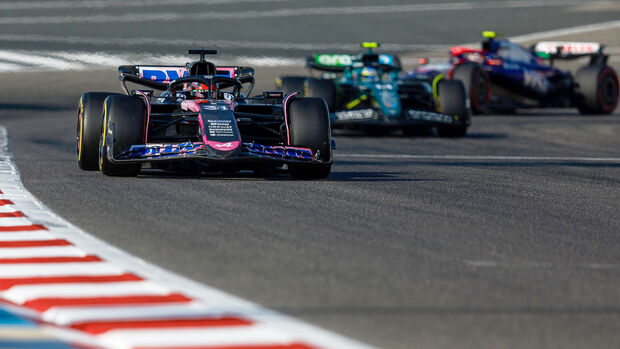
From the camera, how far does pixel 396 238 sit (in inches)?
278

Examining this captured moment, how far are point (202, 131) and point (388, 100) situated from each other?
8095 millimetres

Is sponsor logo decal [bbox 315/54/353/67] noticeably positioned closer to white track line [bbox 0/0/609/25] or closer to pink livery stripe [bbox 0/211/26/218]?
pink livery stripe [bbox 0/211/26/218]

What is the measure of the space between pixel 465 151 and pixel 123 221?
882cm

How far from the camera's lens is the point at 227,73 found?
12672 millimetres

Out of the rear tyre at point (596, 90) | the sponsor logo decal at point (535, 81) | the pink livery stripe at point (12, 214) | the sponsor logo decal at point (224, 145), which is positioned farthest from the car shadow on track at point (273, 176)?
the rear tyre at point (596, 90)

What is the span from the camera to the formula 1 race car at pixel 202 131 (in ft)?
33.3

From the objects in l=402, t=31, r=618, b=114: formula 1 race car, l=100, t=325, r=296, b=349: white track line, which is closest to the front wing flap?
l=100, t=325, r=296, b=349: white track line

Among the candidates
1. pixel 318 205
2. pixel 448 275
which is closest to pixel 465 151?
pixel 318 205

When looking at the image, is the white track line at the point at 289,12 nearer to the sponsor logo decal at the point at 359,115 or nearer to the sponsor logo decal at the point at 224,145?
the sponsor logo decal at the point at 359,115

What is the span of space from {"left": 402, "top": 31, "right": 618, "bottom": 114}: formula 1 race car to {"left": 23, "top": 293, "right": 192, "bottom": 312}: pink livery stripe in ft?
55.5

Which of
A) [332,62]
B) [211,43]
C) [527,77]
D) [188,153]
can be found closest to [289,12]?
[211,43]

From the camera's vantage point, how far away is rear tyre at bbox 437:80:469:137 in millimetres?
18156

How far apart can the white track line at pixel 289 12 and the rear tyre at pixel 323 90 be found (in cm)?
Result: 2397

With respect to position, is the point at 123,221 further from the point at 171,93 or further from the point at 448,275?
the point at 171,93
